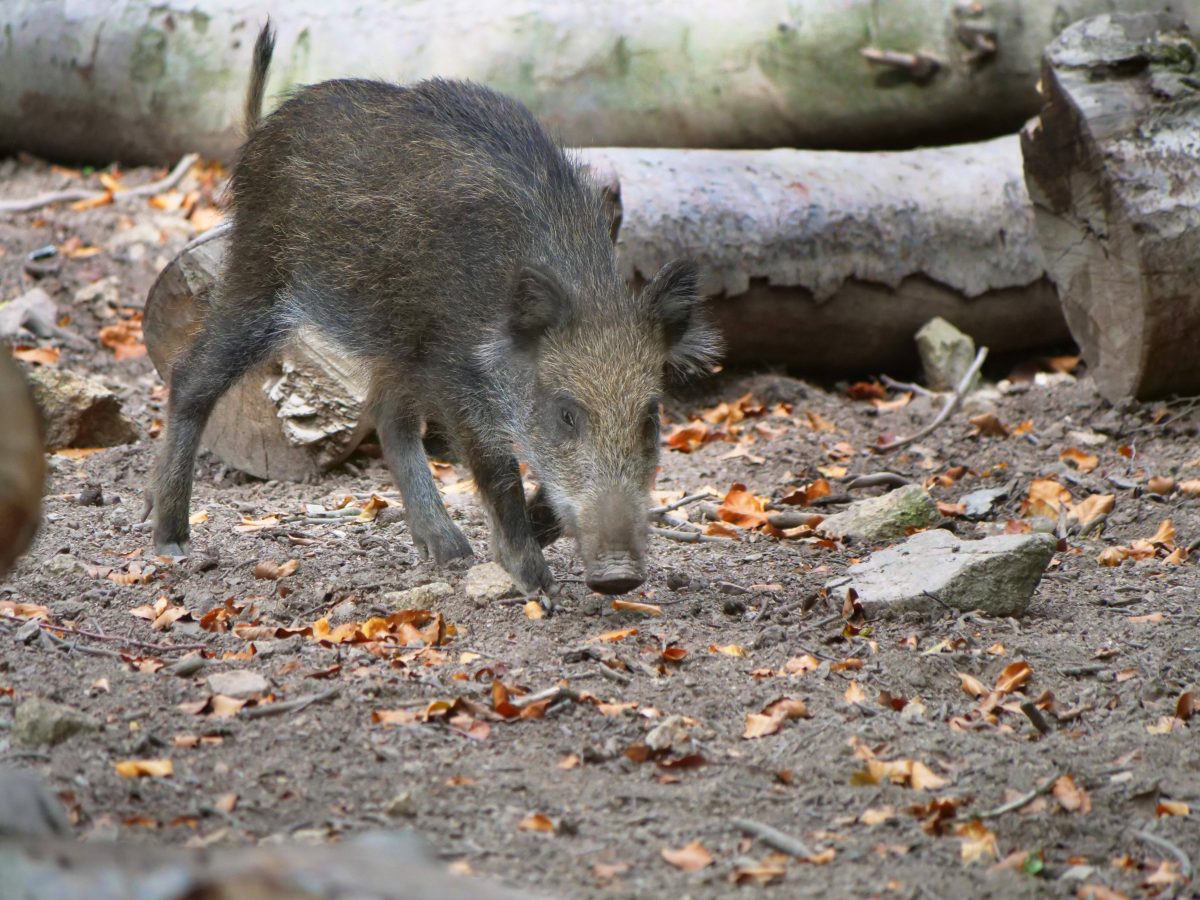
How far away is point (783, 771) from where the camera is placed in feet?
10.8

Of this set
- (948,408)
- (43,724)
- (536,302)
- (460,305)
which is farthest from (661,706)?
(948,408)

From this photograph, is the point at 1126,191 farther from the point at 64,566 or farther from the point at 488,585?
the point at 64,566

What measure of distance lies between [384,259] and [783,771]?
2.79 meters

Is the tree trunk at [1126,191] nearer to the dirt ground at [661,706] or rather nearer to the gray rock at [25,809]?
the dirt ground at [661,706]

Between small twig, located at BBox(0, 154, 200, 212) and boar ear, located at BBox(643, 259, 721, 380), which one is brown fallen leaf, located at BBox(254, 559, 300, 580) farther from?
small twig, located at BBox(0, 154, 200, 212)

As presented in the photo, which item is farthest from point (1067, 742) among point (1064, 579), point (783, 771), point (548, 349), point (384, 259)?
point (384, 259)

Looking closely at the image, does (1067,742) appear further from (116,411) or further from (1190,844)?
(116,411)

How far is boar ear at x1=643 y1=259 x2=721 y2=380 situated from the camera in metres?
4.94

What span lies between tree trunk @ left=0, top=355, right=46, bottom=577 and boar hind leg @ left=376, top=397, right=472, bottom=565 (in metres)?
3.01

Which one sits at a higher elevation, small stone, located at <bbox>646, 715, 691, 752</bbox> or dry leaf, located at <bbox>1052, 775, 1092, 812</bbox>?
dry leaf, located at <bbox>1052, 775, 1092, 812</bbox>

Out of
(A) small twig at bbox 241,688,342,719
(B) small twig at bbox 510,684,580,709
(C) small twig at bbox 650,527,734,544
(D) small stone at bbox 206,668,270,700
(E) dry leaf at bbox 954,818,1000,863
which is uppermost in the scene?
(E) dry leaf at bbox 954,818,1000,863

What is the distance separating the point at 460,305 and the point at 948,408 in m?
3.08

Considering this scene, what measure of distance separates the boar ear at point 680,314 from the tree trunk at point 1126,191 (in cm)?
213

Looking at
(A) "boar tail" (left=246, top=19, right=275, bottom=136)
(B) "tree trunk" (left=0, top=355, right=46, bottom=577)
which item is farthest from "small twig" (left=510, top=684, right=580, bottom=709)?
(A) "boar tail" (left=246, top=19, right=275, bottom=136)
